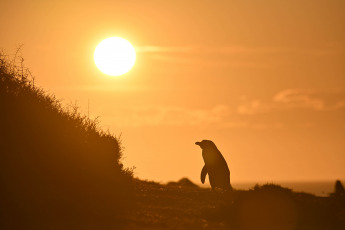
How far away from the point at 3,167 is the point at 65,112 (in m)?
4.73

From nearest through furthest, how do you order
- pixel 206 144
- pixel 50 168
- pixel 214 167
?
pixel 50 168
pixel 214 167
pixel 206 144

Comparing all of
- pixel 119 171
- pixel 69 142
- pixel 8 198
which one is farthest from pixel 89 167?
pixel 8 198

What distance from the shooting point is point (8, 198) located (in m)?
18.1

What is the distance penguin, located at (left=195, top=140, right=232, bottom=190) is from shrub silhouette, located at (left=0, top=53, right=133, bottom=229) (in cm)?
485

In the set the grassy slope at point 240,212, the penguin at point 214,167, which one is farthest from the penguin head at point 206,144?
the grassy slope at point 240,212

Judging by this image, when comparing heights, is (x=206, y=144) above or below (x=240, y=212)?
above

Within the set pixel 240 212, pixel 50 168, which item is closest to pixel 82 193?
pixel 50 168

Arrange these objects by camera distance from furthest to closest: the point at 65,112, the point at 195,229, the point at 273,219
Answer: the point at 65,112, the point at 273,219, the point at 195,229

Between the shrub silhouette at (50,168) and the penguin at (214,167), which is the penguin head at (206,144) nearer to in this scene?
the penguin at (214,167)

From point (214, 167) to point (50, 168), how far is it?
32.5 feet

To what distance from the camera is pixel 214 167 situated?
28219 millimetres

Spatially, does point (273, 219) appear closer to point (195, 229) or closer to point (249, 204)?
point (249, 204)

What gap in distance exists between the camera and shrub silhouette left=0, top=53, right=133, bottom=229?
715 inches

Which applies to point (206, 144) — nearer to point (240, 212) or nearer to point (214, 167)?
point (214, 167)
